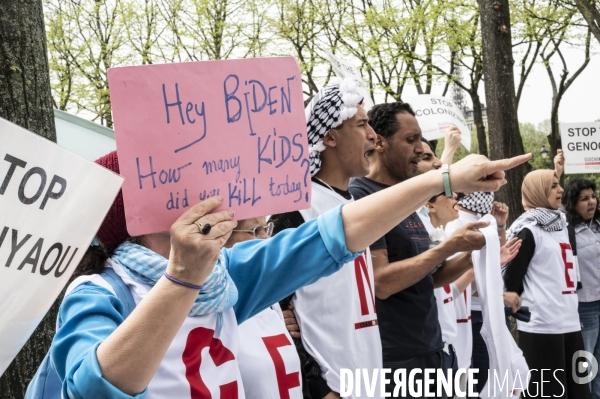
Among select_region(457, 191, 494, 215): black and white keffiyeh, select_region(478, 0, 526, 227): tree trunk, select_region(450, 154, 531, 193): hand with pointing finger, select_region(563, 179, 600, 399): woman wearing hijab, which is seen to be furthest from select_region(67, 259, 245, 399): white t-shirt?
select_region(478, 0, 526, 227): tree trunk

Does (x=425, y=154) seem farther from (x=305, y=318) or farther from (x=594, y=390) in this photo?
(x=594, y=390)

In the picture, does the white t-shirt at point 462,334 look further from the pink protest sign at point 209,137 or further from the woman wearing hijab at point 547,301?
the pink protest sign at point 209,137

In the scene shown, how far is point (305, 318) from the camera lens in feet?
9.05

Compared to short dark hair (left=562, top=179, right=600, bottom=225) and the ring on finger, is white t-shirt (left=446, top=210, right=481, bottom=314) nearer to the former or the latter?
Result: short dark hair (left=562, top=179, right=600, bottom=225)

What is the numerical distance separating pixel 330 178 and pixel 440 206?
5.95ft

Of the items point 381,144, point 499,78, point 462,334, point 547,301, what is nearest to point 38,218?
point 381,144

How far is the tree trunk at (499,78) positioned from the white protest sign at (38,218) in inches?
259

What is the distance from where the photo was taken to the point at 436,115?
6.82m

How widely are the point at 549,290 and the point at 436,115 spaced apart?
2127mm

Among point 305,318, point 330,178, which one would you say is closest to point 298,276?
point 305,318

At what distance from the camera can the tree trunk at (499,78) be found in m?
7.37

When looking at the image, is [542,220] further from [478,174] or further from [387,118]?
[478,174]

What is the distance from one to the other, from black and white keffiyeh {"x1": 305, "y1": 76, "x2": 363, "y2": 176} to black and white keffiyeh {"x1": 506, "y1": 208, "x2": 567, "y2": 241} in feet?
10.1

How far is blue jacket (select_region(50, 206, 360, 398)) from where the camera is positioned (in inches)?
53.5
